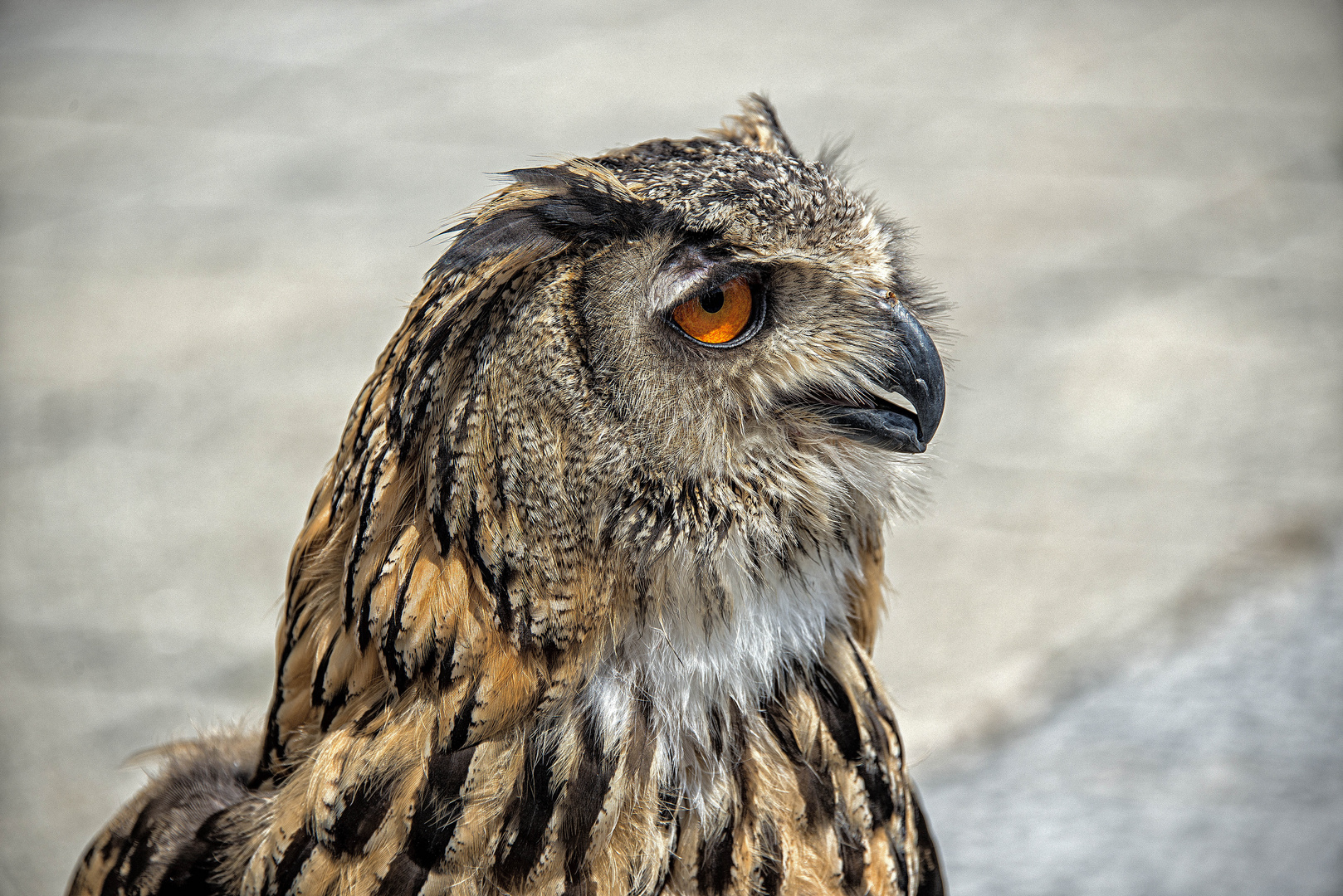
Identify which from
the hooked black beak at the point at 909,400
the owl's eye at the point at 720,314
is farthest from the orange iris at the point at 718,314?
the hooked black beak at the point at 909,400

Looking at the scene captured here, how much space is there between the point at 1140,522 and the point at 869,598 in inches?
123

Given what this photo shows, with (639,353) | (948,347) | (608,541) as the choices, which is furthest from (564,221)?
(948,347)

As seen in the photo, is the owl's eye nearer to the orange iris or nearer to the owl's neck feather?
the orange iris

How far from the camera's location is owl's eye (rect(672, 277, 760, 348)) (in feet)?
4.66

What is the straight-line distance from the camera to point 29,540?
443cm

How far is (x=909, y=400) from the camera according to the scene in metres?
1.57

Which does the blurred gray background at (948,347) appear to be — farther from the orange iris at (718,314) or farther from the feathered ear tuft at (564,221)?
the orange iris at (718,314)

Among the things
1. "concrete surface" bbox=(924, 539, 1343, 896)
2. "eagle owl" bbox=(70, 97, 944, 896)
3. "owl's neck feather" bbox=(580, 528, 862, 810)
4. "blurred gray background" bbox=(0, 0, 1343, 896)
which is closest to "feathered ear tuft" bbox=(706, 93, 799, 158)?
"eagle owl" bbox=(70, 97, 944, 896)

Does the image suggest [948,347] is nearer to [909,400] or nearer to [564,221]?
[909,400]

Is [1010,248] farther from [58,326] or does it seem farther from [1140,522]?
[58,326]

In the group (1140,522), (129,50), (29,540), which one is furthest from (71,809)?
(129,50)

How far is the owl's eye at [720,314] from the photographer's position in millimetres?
1420

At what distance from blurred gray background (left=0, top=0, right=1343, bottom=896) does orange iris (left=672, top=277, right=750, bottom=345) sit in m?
0.44

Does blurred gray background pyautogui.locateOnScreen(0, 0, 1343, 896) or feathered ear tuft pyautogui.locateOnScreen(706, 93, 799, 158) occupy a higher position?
blurred gray background pyautogui.locateOnScreen(0, 0, 1343, 896)
